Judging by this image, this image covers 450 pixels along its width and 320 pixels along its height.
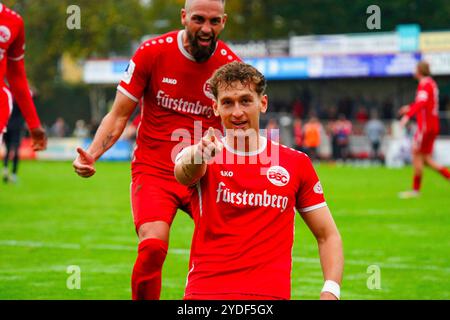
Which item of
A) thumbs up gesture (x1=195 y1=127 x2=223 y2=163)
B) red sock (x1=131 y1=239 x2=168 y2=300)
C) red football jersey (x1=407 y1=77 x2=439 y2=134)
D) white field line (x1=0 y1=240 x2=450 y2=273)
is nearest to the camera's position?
thumbs up gesture (x1=195 y1=127 x2=223 y2=163)

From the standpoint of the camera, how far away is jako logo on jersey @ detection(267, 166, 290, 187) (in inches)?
204

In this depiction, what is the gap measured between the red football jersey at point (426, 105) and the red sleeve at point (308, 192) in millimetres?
13841

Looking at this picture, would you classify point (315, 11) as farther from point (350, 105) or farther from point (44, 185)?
point (44, 185)

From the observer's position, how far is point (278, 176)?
5211 mm

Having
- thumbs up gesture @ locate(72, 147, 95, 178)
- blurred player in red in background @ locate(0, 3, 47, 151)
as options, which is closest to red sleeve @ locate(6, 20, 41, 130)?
blurred player in red in background @ locate(0, 3, 47, 151)

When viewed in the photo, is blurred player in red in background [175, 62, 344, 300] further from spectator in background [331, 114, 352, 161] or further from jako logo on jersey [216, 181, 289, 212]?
spectator in background [331, 114, 352, 161]

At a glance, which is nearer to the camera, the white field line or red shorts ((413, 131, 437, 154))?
the white field line

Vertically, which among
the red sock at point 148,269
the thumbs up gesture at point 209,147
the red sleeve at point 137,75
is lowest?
the red sock at point 148,269

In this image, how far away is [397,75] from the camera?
40531 mm

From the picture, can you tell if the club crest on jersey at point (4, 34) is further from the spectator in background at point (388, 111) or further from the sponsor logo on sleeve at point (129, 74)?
the spectator in background at point (388, 111)

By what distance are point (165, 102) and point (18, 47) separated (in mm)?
1811

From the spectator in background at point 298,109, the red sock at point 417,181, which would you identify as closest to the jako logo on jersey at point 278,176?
the red sock at point 417,181

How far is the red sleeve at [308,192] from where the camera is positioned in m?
5.27

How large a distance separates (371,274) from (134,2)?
182 ft
